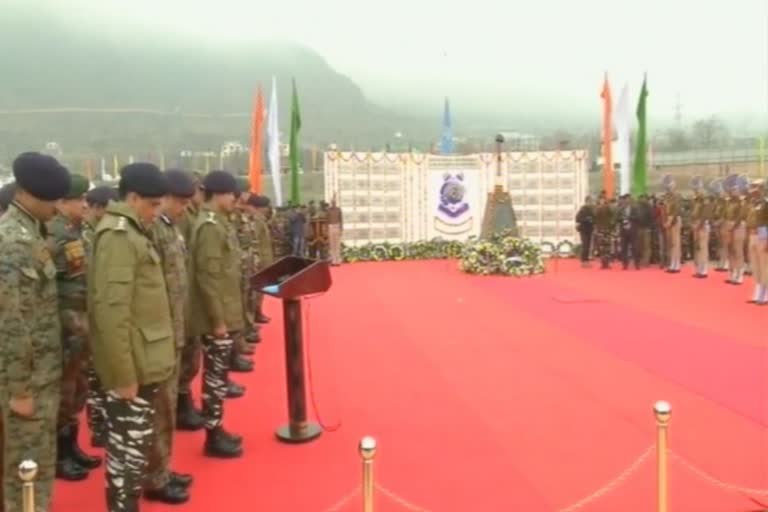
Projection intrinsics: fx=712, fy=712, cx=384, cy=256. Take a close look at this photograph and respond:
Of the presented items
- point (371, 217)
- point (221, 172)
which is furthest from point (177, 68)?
point (221, 172)

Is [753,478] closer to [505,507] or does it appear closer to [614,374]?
[505,507]

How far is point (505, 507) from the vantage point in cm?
330

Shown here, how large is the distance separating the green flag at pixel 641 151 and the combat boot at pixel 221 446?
1305 centimetres

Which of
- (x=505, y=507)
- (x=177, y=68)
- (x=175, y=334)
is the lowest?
(x=505, y=507)

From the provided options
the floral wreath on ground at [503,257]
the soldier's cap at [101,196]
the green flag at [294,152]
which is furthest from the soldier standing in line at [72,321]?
the green flag at [294,152]

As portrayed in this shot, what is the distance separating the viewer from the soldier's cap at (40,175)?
2848 millimetres

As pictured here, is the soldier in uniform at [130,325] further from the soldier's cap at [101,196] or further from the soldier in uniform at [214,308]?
the soldier's cap at [101,196]

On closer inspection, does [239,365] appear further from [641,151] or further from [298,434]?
[641,151]

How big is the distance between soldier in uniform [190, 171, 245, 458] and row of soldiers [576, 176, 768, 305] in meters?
7.48

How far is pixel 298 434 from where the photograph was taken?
14.1 ft

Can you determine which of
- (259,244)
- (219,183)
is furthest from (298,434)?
(259,244)

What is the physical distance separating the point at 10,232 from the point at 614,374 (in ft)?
14.9

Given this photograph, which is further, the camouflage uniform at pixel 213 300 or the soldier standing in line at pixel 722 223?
the soldier standing in line at pixel 722 223

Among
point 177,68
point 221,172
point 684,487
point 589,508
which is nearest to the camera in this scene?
point 589,508
